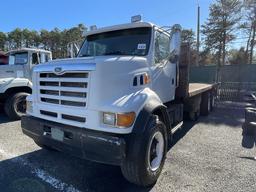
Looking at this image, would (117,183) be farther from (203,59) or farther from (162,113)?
(203,59)

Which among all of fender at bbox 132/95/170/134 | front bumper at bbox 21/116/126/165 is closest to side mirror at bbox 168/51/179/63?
fender at bbox 132/95/170/134

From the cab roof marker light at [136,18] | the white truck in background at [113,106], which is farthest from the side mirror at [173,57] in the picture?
the cab roof marker light at [136,18]

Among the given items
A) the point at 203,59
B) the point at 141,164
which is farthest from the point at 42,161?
the point at 203,59

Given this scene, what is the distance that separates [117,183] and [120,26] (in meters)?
2.85

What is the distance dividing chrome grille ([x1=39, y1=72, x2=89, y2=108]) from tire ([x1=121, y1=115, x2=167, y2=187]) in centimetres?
91

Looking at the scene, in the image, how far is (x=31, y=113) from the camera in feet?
13.3

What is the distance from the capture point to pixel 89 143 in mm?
3055

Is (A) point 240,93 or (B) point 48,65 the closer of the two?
(B) point 48,65

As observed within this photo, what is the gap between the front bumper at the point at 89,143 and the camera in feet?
9.60

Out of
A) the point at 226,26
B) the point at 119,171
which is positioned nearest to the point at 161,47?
the point at 119,171

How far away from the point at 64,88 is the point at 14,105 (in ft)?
16.8

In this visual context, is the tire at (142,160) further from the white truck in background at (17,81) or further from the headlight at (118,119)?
the white truck in background at (17,81)

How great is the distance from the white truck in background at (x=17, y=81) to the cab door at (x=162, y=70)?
526 centimetres

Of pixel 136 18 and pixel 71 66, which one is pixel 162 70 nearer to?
pixel 136 18
